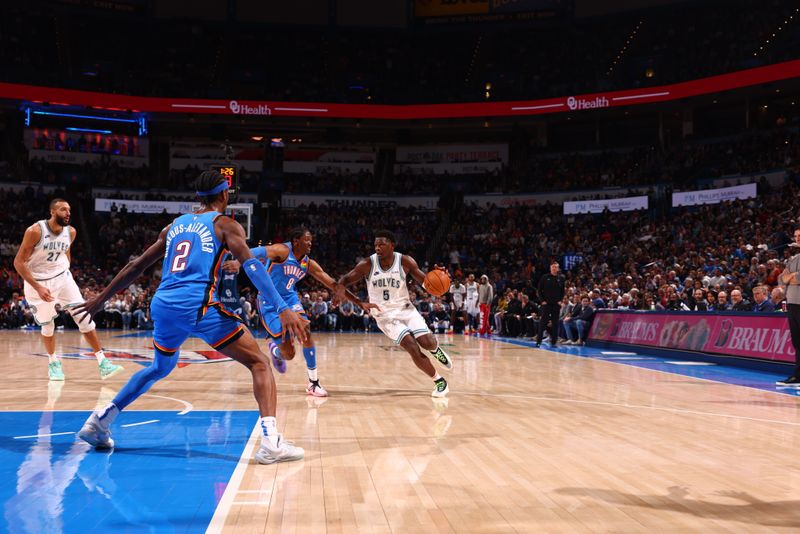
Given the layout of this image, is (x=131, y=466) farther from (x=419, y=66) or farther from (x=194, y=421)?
(x=419, y=66)

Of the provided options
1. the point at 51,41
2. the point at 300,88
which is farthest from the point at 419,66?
the point at 51,41

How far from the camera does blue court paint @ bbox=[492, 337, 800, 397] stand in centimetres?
1002

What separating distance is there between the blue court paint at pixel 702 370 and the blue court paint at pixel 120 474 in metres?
7.02

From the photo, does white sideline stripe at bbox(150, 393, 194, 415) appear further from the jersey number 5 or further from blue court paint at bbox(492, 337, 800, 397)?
blue court paint at bbox(492, 337, 800, 397)

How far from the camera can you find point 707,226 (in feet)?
88.0

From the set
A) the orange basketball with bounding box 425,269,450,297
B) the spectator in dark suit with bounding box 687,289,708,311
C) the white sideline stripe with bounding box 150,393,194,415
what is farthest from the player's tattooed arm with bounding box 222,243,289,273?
the spectator in dark suit with bounding box 687,289,708,311

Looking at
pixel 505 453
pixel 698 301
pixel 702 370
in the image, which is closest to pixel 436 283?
pixel 505 453

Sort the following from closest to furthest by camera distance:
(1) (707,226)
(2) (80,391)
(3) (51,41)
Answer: (2) (80,391), (1) (707,226), (3) (51,41)

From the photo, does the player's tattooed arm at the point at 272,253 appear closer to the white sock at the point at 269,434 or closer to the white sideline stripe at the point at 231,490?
the white sideline stripe at the point at 231,490

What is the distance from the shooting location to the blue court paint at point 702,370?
10.0 m

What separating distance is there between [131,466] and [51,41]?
39.7 meters

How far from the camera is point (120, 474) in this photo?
4.38 m

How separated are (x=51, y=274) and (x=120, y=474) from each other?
568cm

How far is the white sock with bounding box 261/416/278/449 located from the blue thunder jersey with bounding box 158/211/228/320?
864mm
